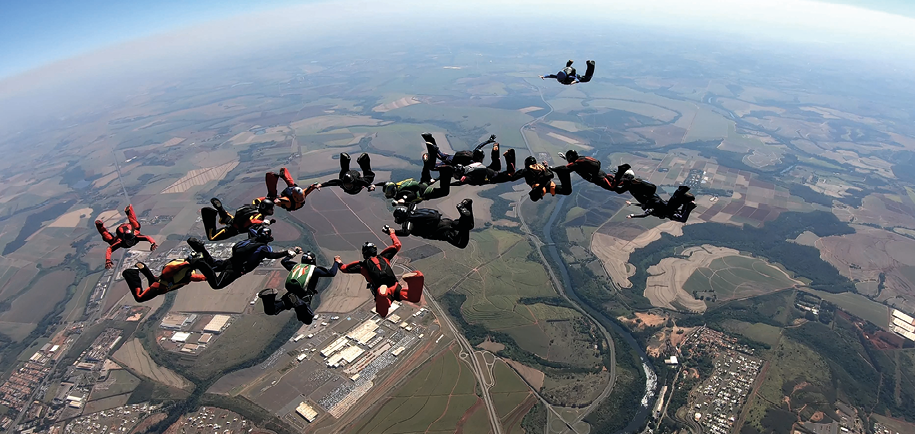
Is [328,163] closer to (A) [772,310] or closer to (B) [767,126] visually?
(A) [772,310]

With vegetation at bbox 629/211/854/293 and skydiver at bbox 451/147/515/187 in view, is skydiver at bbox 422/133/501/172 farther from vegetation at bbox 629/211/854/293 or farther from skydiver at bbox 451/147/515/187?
vegetation at bbox 629/211/854/293

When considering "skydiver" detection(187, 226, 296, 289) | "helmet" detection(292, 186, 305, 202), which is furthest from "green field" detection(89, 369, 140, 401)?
"helmet" detection(292, 186, 305, 202)

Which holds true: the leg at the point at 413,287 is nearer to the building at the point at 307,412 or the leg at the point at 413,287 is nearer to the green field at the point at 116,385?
the building at the point at 307,412

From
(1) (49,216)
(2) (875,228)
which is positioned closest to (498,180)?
(2) (875,228)

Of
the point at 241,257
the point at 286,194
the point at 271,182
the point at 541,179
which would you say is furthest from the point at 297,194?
the point at 541,179

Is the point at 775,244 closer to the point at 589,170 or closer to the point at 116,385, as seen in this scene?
the point at 589,170
